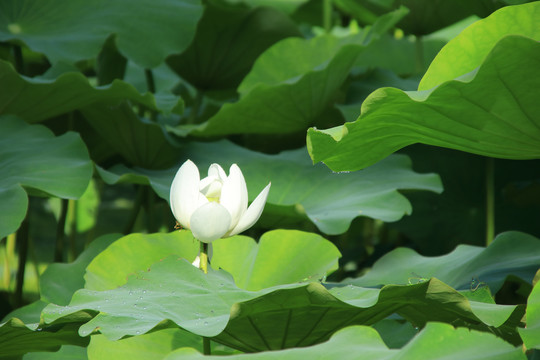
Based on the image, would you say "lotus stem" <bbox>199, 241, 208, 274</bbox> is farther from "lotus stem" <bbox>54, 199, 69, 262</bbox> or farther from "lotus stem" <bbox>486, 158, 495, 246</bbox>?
"lotus stem" <bbox>486, 158, 495, 246</bbox>

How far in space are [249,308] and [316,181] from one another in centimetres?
74

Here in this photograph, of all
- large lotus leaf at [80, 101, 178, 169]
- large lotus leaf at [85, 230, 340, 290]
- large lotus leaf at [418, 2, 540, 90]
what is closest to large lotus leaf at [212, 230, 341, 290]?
large lotus leaf at [85, 230, 340, 290]

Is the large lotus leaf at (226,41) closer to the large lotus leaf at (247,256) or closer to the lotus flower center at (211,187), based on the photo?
the large lotus leaf at (247,256)

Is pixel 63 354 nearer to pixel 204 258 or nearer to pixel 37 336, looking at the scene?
pixel 37 336

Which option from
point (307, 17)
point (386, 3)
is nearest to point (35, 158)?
point (386, 3)

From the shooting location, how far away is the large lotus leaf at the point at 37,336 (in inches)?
32.3

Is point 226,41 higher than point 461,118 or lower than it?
lower

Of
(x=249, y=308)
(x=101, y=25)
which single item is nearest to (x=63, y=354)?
(x=249, y=308)

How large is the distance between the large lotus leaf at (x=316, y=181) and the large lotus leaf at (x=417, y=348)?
560 millimetres

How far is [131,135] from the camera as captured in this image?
1.57 metres

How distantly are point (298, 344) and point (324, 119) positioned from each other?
0.96 m

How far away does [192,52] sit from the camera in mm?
1997

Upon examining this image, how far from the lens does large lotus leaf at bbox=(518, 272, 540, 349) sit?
629 mm

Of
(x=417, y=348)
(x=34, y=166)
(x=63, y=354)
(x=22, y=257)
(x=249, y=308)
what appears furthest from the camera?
(x=22, y=257)
